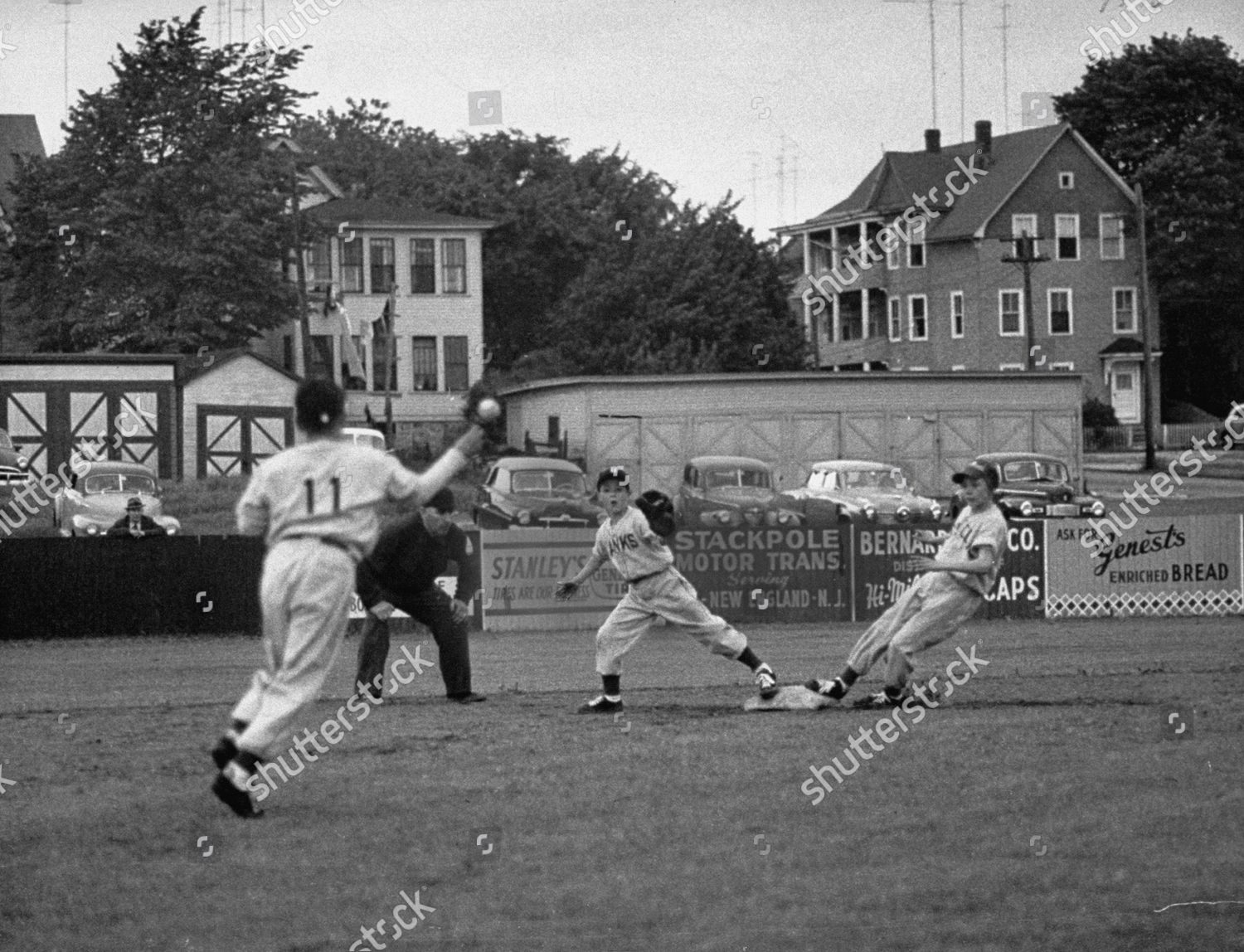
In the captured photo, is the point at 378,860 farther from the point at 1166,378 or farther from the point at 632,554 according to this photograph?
the point at 1166,378

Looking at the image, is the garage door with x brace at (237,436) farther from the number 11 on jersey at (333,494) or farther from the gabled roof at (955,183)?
the number 11 on jersey at (333,494)

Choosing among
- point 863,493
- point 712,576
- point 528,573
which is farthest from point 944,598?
point 863,493

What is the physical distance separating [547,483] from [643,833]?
30.0 meters

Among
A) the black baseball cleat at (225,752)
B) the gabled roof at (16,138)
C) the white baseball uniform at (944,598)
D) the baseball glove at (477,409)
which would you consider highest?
the gabled roof at (16,138)

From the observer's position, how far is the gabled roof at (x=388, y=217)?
65938 millimetres

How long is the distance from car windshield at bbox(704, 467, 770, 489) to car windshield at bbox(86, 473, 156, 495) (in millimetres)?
11193

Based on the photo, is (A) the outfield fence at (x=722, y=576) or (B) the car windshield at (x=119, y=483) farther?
(B) the car windshield at (x=119, y=483)

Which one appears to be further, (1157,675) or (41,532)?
(41,532)

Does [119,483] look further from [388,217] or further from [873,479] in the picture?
[388,217]

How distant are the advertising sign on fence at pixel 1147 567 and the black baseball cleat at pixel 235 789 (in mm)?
23613

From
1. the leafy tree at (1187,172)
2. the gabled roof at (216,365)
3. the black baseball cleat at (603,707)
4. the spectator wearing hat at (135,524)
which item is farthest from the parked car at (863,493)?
the leafy tree at (1187,172)

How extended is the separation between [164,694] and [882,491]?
25.2m

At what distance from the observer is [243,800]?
962 centimetres

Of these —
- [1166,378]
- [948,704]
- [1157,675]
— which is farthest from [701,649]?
[1166,378]
